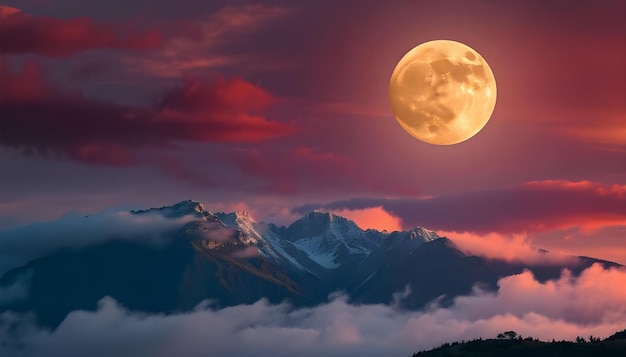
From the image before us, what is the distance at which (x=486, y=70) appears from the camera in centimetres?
15225

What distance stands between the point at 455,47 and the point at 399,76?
10.7 m

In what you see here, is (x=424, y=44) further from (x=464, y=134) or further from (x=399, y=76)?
(x=464, y=134)

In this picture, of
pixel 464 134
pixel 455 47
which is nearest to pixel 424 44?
pixel 455 47

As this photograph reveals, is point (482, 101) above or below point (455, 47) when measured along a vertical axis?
below

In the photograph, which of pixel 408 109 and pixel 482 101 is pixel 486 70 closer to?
pixel 482 101

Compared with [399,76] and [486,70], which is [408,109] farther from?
[486,70]

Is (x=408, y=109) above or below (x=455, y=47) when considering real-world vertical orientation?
below

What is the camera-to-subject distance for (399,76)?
15075cm

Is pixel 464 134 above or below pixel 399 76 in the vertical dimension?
below

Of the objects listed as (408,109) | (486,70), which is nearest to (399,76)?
(408,109)

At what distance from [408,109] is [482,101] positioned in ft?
40.7

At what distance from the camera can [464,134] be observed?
15075 centimetres

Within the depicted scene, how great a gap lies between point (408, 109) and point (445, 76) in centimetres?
817

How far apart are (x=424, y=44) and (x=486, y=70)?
1138cm
